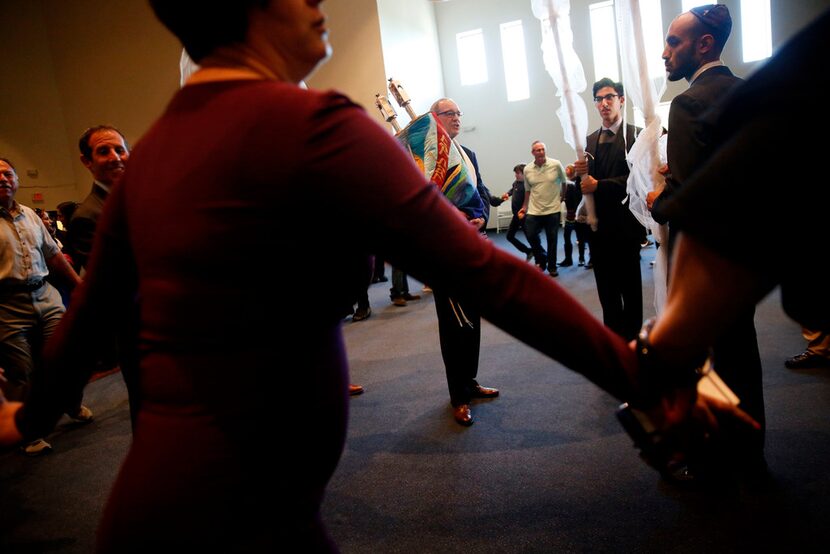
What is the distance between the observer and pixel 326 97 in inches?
22.4

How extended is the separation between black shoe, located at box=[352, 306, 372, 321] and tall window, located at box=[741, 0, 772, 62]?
10095 millimetres

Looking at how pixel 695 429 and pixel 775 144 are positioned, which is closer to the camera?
pixel 775 144

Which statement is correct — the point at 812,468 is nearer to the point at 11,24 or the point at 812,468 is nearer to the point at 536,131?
the point at 536,131

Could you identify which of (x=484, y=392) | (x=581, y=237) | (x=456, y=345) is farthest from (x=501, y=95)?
(x=456, y=345)

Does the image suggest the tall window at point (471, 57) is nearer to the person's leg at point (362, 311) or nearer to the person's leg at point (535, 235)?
the person's leg at point (535, 235)

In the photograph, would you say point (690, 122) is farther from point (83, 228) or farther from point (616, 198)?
point (83, 228)

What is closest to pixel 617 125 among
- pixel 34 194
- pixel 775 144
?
pixel 775 144

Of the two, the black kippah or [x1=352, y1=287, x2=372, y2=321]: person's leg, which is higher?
the black kippah

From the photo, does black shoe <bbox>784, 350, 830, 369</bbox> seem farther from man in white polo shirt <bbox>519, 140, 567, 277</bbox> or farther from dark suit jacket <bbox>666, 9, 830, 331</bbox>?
man in white polo shirt <bbox>519, 140, 567, 277</bbox>

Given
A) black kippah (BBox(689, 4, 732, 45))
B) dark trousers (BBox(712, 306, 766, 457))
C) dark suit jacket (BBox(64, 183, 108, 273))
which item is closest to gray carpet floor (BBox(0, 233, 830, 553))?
dark trousers (BBox(712, 306, 766, 457))

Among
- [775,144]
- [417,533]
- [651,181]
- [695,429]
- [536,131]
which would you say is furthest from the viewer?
[536,131]

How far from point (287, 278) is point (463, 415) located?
230cm

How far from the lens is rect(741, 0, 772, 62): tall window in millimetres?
10312

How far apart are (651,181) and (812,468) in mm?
1305
